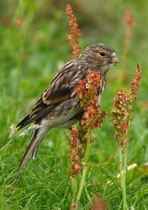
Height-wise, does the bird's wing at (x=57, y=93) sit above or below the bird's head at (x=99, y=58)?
below

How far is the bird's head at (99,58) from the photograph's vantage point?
11.5ft

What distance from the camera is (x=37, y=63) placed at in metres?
7.25

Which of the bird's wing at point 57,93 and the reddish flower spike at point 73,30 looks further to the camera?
the bird's wing at point 57,93

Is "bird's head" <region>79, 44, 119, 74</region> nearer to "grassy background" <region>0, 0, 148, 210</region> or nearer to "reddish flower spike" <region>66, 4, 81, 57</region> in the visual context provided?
"reddish flower spike" <region>66, 4, 81, 57</region>

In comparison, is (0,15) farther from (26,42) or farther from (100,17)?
(100,17)

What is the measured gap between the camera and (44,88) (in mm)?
5801

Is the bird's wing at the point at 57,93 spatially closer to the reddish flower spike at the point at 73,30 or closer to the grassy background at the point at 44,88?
the reddish flower spike at the point at 73,30

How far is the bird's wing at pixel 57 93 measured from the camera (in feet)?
11.0

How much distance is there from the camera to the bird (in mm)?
3305

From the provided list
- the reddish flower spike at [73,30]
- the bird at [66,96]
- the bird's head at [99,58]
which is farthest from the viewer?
the bird's head at [99,58]

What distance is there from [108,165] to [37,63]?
366cm

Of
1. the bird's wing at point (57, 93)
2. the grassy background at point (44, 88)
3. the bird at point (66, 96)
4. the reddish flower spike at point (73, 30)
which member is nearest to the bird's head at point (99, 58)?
the bird at point (66, 96)

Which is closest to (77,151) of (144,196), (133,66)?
(144,196)

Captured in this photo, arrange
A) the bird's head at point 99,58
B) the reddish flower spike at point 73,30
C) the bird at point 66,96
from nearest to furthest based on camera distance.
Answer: the reddish flower spike at point 73,30 < the bird at point 66,96 < the bird's head at point 99,58
